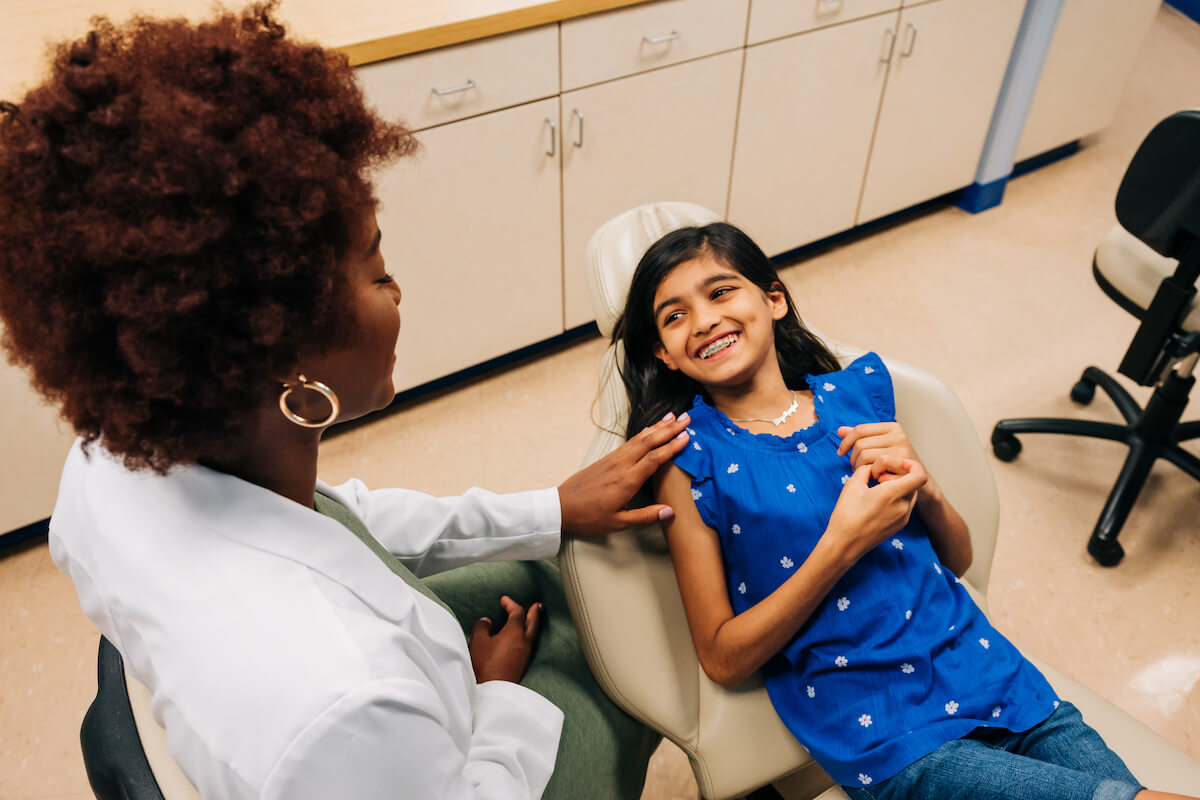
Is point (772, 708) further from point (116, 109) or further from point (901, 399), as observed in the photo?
point (116, 109)

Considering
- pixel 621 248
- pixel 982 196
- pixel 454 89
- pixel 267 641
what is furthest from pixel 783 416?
pixel 982 196

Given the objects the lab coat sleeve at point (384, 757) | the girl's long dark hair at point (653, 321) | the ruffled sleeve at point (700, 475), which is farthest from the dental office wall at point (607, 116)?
the lab coat sleeve at point (384, 757)

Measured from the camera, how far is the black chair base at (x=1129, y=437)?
1.87 metres

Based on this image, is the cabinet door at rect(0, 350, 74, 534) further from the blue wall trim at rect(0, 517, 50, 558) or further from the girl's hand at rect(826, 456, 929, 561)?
the girl's hand at rect(826, 456, 929, 561)

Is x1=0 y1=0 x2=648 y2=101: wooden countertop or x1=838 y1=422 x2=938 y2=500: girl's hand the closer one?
x1=838 y1=422 x2=938 y2=500: girl's hand

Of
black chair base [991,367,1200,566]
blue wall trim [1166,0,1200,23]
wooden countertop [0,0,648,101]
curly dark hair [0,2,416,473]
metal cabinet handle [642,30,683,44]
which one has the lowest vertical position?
black chair base [991,367,1200,566]

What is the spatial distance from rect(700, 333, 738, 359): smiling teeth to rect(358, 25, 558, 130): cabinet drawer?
89 cm

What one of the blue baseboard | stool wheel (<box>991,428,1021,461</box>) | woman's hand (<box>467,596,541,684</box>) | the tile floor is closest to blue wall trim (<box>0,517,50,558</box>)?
the tile floor

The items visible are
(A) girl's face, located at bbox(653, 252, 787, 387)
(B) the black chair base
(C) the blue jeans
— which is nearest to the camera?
(C) the blue jeans

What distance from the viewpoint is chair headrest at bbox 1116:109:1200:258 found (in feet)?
4.95

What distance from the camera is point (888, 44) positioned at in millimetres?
2432

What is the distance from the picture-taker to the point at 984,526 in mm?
1257

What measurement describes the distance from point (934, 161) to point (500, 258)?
5.13ft

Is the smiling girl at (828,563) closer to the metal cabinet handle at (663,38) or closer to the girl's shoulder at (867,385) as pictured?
the girl's shoulder at (867,385)
